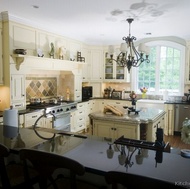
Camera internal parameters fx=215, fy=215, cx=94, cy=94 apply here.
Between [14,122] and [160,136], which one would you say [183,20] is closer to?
[160,136]

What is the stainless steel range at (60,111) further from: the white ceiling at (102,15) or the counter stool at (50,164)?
the counter stool at (50,164)

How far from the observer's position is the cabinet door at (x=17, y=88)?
420 cm

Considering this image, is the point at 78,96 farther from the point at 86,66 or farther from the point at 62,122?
the point at 62,122

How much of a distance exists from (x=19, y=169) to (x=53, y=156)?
1.04 metres

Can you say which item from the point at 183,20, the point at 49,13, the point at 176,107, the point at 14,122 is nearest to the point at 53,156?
the point at 14,122

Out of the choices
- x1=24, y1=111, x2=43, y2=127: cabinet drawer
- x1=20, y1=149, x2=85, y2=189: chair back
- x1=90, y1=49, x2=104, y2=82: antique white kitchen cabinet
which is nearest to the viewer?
x1=20, y1=149, x2=85, y2=189: chair back

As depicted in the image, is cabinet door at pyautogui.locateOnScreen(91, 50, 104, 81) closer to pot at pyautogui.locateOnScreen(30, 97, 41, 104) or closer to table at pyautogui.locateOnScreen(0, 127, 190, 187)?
pot at pyautogui.locateOnScreen(30, 97, 41, 104)

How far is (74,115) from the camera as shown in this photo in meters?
5.85

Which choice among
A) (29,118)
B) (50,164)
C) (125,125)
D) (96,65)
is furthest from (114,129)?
(96,65)

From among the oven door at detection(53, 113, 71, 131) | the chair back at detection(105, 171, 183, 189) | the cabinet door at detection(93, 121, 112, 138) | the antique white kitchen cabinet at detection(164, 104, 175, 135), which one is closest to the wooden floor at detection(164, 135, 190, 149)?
the antique white kitchen cabinet at detection(164, 104, 175, 135)

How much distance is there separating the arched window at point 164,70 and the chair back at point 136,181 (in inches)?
233

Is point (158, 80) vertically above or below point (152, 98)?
above

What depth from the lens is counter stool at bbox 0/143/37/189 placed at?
1.54 metres

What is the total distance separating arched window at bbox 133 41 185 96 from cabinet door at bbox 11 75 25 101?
388 cm
